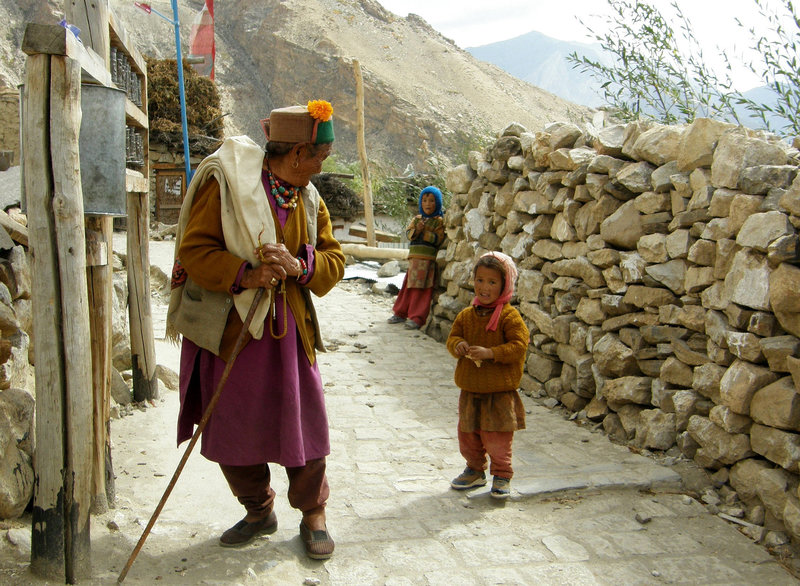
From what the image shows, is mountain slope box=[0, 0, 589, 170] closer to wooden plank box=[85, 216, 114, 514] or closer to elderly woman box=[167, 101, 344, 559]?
wooden plank box=[85, 216, 114, 514]

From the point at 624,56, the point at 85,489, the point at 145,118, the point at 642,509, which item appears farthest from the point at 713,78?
the point at 85,489

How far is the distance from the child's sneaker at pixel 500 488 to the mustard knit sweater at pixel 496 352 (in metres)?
0.48

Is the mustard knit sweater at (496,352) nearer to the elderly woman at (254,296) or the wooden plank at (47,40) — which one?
the elderly woman at (254,296)

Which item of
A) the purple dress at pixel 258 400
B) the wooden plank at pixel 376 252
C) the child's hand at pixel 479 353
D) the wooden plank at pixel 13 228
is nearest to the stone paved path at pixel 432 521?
the purple dress at pixel 258 400

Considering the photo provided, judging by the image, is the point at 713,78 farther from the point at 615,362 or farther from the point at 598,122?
the point at 615,362

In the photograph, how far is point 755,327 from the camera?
354 centimetres

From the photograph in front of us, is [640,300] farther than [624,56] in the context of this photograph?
No

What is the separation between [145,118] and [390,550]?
9.96 feet

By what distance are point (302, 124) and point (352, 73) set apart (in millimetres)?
35514

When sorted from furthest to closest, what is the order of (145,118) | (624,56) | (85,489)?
(624,56), (145,118), (85,489)

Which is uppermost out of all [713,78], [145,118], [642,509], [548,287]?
[713,78]

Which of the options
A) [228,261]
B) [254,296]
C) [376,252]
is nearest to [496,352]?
[254,296]

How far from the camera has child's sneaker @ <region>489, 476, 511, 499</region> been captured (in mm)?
3649

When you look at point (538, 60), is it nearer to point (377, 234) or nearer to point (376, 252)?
point (377, 234)
